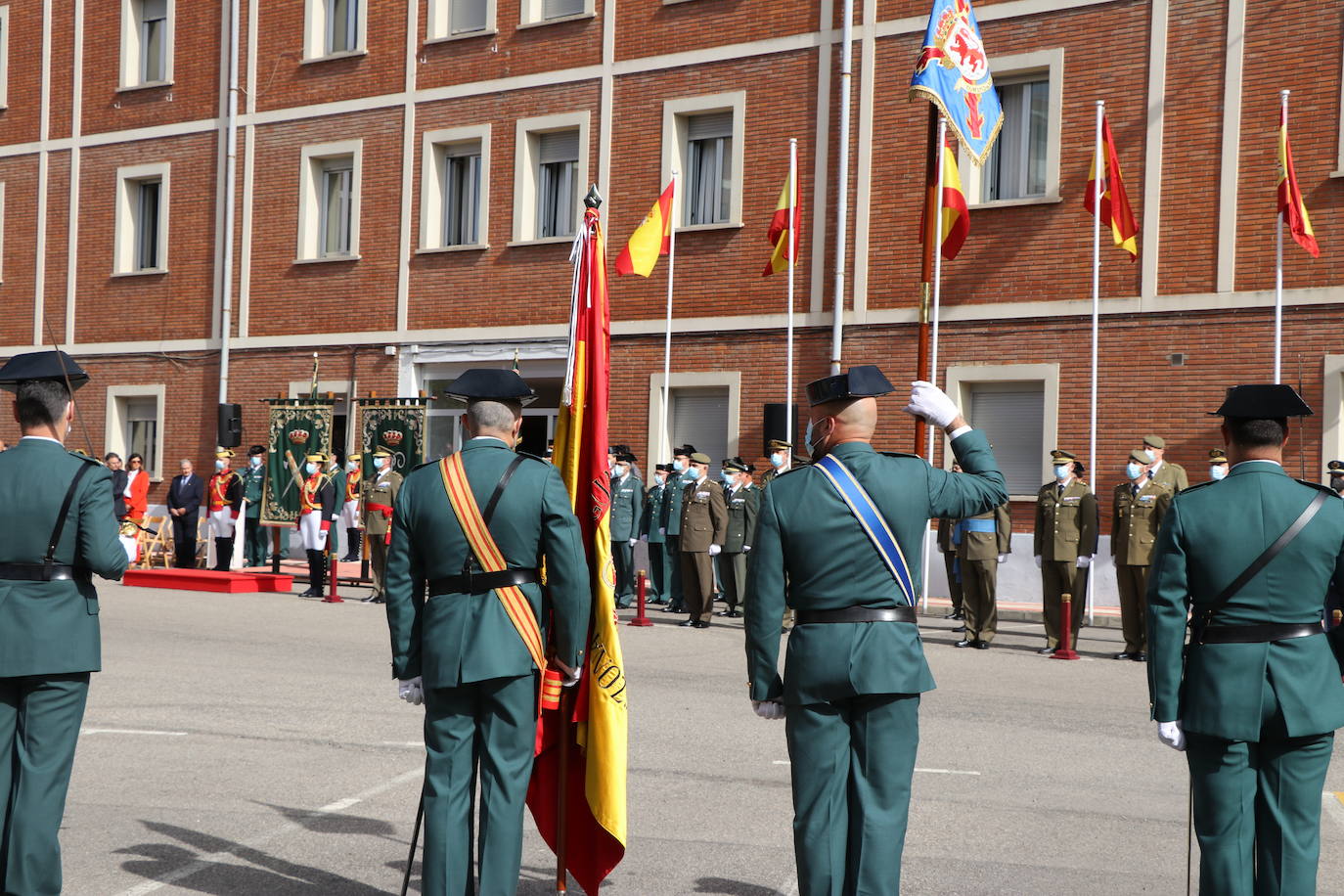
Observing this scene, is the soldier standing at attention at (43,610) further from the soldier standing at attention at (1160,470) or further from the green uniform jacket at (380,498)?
the green uniform jacket at (380,498)

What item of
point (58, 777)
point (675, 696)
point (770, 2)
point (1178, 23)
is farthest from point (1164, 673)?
point (770, 2)

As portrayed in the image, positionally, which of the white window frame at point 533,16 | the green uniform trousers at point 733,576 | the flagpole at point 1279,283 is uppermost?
the white window frame at point 533,16

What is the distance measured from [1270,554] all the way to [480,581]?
2.58 m

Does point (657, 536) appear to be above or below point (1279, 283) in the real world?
below

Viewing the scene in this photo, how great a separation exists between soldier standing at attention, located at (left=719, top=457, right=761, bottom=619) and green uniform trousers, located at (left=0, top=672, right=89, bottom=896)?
1259 cm

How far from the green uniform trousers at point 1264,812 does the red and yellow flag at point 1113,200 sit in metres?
14.0

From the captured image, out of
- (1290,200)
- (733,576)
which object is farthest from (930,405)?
(733,576)

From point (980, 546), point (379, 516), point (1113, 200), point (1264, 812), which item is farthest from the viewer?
point (379, 516)

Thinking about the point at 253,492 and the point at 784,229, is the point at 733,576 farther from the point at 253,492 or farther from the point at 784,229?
the point at 253,492

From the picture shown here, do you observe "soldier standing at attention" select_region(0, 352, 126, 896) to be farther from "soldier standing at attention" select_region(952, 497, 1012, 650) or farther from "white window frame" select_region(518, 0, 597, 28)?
"white window frame" select_region(518, 0, 597, 28)

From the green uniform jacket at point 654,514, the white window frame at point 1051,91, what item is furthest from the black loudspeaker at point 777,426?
the white window frame at point 1051,91

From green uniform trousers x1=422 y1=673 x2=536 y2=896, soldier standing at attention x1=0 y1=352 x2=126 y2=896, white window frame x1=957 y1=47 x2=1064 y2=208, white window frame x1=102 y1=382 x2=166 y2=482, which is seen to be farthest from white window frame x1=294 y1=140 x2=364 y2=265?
green uniform trousers x1=422 y1=673 x2=536 y2=896

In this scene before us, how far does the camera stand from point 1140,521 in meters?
14.7

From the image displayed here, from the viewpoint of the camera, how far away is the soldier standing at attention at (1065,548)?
14906mm
